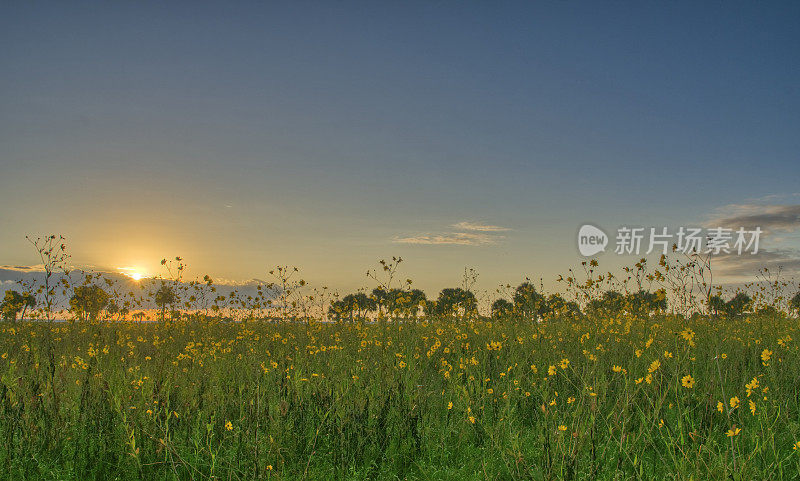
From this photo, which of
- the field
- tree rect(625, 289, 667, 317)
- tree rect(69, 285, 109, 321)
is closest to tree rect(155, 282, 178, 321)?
tree rect(69, 285, 109, 321)

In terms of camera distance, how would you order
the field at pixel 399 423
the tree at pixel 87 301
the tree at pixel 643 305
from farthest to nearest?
the tree at pixel 87 301, the tree at pixel 643 305, the field at pixel 399 423

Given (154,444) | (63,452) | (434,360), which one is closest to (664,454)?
(434,360)

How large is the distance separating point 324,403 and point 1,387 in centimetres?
264

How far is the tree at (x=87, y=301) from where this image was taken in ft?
35.9

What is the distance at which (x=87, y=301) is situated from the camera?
11477 mm

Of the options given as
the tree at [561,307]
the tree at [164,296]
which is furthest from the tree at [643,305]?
the tree at [164,296]

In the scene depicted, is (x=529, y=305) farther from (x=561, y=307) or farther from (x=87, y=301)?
(x=87, y=301)

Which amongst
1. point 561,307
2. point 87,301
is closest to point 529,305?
point 561,307

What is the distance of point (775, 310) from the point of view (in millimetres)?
12219

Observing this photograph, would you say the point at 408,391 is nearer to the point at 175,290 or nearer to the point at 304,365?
the point at 304,365

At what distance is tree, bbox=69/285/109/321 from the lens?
35.9 feet

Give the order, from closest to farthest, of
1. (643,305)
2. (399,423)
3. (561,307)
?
1. (399,423)
2. (643,305)
3. (561,307)

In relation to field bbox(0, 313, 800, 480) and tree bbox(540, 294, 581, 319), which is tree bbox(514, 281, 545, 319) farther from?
field bbox(0, 313, 800, 480)

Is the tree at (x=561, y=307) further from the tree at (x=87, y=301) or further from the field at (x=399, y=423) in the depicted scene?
the tree at (x=87, y=301)
